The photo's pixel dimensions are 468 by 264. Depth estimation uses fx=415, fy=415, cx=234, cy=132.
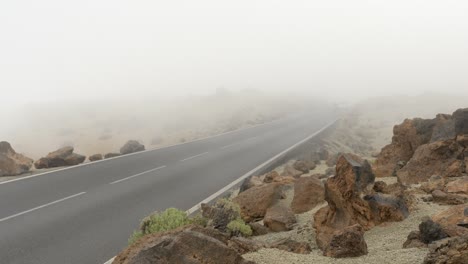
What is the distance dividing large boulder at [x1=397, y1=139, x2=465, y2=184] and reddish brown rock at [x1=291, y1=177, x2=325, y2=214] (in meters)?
2.16

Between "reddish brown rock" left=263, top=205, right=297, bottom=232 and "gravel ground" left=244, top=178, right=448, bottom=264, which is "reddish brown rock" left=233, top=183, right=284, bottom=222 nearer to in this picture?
"reddish brown rock" left=263, top=205, right=297, bottom=232

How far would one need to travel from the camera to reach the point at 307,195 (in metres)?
8.37

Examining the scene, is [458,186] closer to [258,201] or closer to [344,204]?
[344,204]

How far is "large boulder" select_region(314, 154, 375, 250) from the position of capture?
6.27 meters

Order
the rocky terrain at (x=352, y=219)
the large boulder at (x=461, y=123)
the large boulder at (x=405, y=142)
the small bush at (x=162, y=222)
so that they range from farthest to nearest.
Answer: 1. the large boulder at (x=405, y=142)
2. the large boulder at (x=461, y=123)
3. the small bush at (x=162, y=222)
4. the rocky terrain at (x=352, y=219)

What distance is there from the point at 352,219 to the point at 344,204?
0.27 metres

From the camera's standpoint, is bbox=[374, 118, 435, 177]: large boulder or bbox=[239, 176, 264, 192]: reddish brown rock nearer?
bbox=[239, 176, 264, 192]: reddish brown rock

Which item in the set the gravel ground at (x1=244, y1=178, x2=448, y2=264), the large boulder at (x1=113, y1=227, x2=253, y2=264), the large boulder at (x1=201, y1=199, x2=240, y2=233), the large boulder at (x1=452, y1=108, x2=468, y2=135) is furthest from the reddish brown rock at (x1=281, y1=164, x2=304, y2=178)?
the large boulder at (x1=113, y1=227, x2=253, y2=264)

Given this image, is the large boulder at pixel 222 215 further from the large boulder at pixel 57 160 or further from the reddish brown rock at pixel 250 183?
the large boulder at pixel 57 160

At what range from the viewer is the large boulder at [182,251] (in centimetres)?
419

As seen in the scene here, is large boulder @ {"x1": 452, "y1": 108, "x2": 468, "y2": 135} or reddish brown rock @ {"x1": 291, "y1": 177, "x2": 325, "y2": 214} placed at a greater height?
large boulder @ {"x1": 452, "y1": 108, "x2": 468, "y2": 135}

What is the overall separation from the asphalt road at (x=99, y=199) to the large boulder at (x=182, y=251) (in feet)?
9.28

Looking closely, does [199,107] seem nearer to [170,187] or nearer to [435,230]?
[170,187]

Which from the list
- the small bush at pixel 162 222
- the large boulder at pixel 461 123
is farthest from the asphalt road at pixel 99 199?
the large boulder at pixel 461 123
